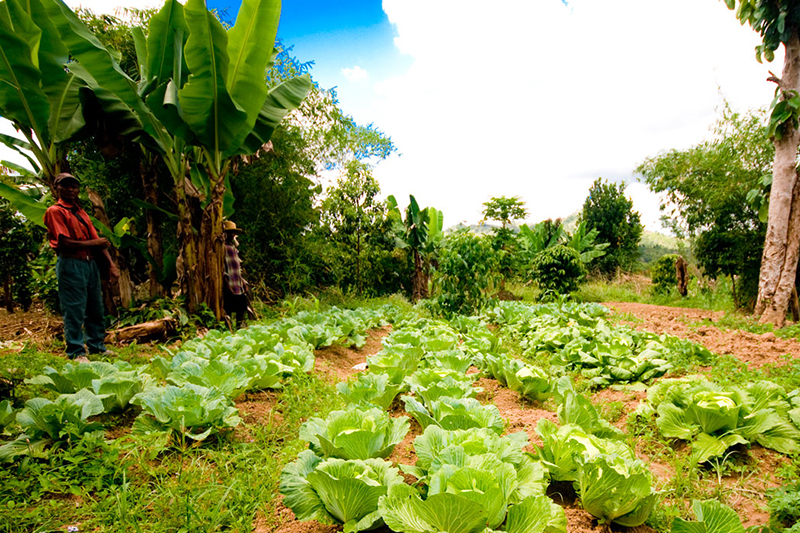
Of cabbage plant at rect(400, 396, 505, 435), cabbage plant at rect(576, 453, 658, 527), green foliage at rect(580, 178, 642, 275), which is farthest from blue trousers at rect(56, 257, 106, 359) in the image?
green foliage at rect(580, 178, 642, 275)

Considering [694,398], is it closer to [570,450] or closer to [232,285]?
[570,450]

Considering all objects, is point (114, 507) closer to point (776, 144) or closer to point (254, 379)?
point (254, 379)

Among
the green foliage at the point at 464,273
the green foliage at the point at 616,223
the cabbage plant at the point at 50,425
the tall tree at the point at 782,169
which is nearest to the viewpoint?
the cabbage plant at the point at 50,425

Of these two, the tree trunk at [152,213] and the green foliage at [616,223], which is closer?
the tree trunk at [152,213]

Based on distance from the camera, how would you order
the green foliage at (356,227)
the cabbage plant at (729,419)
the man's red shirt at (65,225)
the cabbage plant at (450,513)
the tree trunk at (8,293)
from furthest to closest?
1. the green foliage at (356,227)
2. the tree trunk at (8,293)
3. the man's red shirt at (65,225)
4. the cabbage plant at (729,419)
5. the cabbage plant at (450,513)

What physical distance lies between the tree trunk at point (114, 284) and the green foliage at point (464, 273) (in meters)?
4.98

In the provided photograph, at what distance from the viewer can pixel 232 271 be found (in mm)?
5562

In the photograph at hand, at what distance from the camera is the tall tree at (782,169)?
19.4 feet

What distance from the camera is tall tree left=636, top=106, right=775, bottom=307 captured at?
844 centimetres

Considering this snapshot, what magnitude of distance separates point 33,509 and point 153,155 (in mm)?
6117

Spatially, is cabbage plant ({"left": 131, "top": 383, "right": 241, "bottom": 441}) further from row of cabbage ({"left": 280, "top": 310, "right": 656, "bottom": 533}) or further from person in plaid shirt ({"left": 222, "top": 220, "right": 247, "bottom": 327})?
person in plaid shirt ({"left": 222, "top": 220, "right": 247, "bottom": 327})

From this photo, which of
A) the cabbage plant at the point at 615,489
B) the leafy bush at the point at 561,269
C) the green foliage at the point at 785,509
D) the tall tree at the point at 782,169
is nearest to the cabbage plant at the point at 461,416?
the cabbage plant at the point at 615,489

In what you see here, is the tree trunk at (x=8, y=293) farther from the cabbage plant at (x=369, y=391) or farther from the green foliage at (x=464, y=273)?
the cabbage plant at (x=369, y=391)

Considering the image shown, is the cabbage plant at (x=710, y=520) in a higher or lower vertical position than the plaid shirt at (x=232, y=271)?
lower
